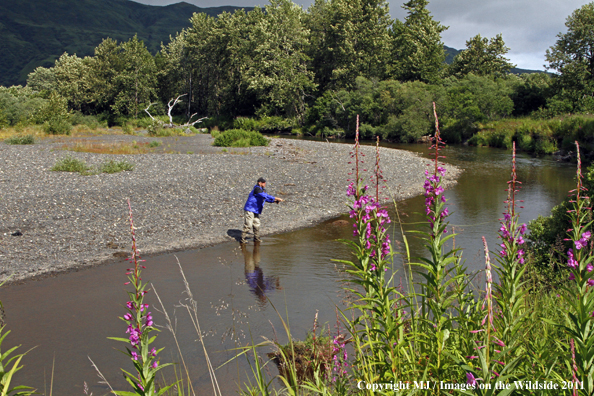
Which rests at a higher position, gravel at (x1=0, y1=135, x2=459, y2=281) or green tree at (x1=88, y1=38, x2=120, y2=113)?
green tree at (x1=88, y1=38, x2=120, y2=113)

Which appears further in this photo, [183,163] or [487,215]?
[183,163]

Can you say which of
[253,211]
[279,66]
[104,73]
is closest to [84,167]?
[253,211]

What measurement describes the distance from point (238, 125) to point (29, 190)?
141 ft

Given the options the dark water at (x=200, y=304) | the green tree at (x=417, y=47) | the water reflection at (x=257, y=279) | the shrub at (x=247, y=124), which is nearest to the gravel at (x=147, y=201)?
the dark water at (x=200, y=304)

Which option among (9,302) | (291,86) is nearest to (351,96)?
(291,86)

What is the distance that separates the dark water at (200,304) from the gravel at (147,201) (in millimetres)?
902

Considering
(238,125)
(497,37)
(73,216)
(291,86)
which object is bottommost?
(73,216)

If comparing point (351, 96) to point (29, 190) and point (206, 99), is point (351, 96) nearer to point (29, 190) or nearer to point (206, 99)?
point (206, 99)

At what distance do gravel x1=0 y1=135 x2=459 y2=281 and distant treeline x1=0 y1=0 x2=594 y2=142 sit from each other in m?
23.2

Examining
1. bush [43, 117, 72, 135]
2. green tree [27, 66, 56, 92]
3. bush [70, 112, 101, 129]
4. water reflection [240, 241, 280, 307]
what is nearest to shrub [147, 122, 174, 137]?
bush [43, 117, 72, 135]

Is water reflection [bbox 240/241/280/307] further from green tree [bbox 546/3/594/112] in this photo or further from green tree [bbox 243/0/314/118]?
green tree [bbox 243/0/314/118]

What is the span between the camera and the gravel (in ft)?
39.2

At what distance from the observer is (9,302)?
8.98m

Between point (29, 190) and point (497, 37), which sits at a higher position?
point (497, 37)
